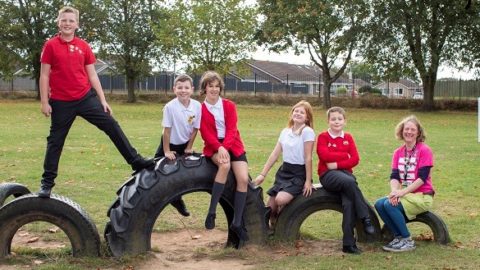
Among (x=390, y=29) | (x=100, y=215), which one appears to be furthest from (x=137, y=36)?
(x=100, y=215)

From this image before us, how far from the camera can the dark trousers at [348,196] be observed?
20.6 feet

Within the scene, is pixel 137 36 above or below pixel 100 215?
above

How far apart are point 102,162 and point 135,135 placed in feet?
20.4

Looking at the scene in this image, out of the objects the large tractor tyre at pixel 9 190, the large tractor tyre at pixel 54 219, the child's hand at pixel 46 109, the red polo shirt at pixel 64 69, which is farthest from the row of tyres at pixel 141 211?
the red polo shirt at pixel 64 69

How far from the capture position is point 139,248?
6.00 metres

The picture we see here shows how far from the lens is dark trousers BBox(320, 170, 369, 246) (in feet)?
20.6

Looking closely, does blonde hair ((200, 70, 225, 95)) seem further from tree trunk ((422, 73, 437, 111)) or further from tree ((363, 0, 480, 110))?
tree trunk ((422, 73, 437, 111))

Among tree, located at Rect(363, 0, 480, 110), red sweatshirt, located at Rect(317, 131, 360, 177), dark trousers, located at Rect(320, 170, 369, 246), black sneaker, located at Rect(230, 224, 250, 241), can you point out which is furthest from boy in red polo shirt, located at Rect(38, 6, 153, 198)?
tree, located at Rect(363, 0, 480, 110)

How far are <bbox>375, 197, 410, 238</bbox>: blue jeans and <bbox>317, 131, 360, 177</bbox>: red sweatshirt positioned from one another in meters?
0.53

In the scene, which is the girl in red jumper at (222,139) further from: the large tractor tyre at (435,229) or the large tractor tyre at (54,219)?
the large tractor tyre at (435,229)

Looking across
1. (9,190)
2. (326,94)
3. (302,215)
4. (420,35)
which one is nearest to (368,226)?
(302,215)

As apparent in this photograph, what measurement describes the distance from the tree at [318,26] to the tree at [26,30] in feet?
60.6

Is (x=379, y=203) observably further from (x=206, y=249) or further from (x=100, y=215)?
(x=100, y=215)

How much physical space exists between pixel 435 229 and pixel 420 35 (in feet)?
104
